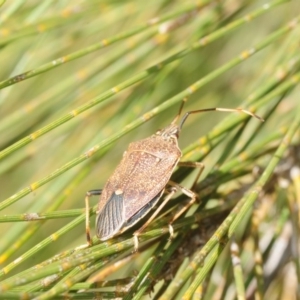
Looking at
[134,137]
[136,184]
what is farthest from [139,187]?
[134,137]

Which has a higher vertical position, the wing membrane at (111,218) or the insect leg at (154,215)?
the wing membrane at (111,218)

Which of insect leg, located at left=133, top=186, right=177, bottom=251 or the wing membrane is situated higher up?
the wing membrane

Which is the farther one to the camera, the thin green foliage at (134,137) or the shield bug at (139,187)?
the shield bug at (139,187)

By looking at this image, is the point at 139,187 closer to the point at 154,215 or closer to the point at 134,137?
the point at 154,215

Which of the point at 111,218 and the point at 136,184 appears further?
the point at 136,184

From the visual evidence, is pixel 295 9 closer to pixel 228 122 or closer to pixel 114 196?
pixel 228 122

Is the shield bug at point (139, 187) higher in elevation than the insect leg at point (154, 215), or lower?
higher
